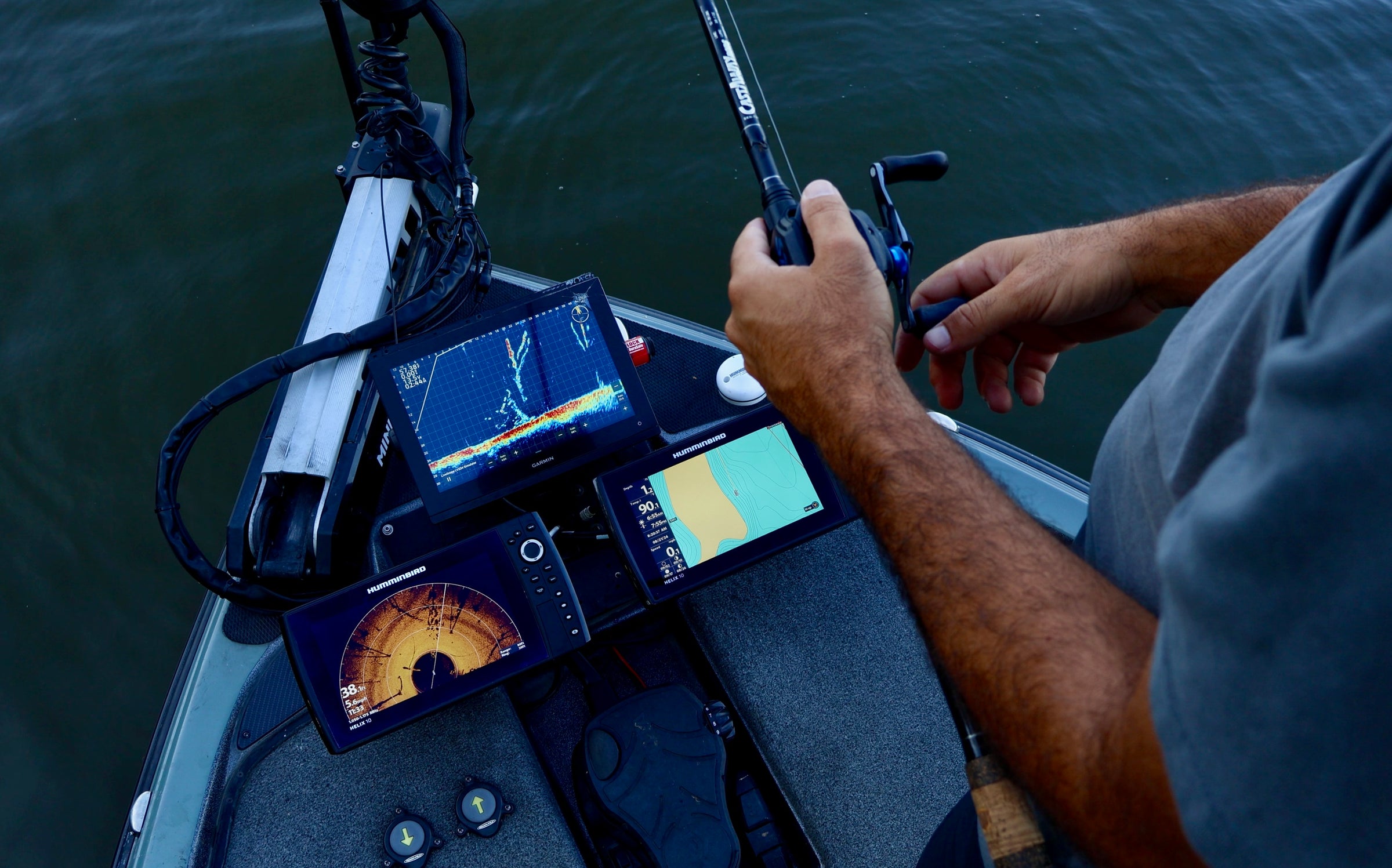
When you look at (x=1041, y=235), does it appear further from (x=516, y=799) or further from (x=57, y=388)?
(x=57, y=388)

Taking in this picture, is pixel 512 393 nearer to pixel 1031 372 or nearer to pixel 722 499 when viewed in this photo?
pixel 722 499

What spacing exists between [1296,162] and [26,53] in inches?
286

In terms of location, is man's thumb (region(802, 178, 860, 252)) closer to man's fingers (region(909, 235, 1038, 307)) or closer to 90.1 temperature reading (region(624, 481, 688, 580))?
man's fingers (region(909, 235, 1038, 307))

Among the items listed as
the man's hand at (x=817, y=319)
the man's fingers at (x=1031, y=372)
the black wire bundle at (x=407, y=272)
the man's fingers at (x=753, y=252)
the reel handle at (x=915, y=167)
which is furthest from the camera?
the black wire bundle at (x=407, y=272)

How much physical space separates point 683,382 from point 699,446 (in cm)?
63

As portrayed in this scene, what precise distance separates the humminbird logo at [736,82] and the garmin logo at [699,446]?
0.67m

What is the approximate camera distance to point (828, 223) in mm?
1052

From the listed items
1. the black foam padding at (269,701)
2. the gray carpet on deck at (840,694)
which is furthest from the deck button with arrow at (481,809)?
the gray carpet on deck at (840,694)

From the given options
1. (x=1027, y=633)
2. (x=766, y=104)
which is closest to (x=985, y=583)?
(x=1027, y=633)

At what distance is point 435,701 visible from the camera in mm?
1530

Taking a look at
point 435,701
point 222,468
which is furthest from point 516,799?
point 222,468

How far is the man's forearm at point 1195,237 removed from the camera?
3.68 ft

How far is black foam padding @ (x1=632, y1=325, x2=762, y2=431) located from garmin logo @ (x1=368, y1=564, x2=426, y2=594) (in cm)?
84

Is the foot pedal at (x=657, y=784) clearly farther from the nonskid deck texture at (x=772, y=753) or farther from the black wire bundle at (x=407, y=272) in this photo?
the black wire bundle at (x=407, y=272)
